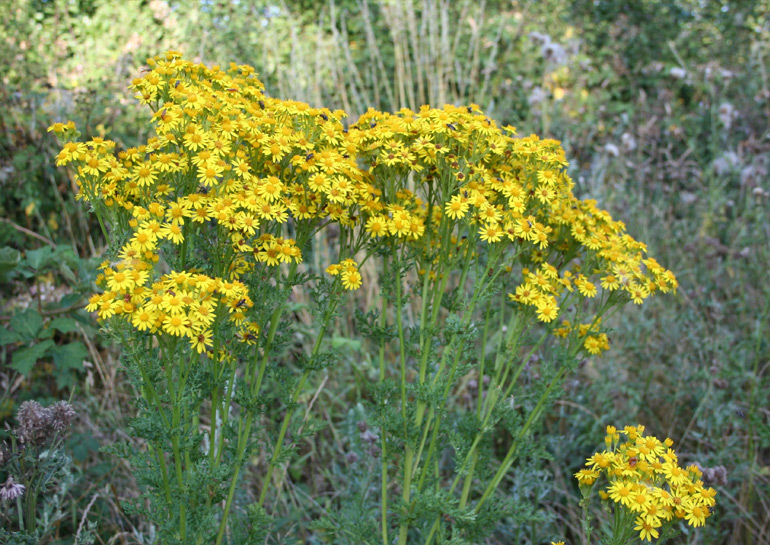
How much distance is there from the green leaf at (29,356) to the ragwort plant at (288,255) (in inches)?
34.6

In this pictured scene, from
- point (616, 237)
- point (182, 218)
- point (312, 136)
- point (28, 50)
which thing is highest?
point (28, 50)

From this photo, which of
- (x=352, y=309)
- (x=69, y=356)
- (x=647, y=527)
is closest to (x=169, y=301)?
(x=647, y=527)

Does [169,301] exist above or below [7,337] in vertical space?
above

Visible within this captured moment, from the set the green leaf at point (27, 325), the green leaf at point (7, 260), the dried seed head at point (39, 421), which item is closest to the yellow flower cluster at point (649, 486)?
the dried seed head at point (39, 421)

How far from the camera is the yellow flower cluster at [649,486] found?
54.7 inches

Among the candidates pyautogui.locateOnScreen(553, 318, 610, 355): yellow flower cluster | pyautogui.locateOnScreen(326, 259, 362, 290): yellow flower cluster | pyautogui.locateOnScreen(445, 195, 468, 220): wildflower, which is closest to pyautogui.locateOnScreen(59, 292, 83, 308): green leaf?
pyautogui.locateOnScreen(326, 259, 362, 290): yellow flower cluster

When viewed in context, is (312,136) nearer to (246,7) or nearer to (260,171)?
(260,171)

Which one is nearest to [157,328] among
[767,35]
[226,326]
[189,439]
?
[226,326]

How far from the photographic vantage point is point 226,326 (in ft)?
5.23

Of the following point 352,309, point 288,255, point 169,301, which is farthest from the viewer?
point 352,309

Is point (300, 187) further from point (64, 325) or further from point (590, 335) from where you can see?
point (64, 325)

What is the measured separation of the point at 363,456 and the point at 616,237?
127 cm

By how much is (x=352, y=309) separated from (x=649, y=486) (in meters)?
2.35

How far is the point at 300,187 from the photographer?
1.63 m
